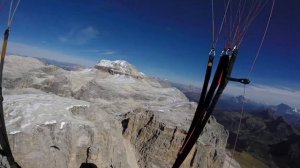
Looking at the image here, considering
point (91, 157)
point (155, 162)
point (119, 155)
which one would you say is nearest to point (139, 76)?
point (155, 162)

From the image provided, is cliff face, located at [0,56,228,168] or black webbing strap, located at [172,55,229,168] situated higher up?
black webbing strap, located at [172,55,229,168]

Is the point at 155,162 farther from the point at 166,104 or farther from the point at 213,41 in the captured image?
the point at 213,41

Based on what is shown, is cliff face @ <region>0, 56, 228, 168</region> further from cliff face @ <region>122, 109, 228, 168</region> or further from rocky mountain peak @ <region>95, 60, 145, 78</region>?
rocky mountain peak @ <region>95, 60, 145, 78</region>

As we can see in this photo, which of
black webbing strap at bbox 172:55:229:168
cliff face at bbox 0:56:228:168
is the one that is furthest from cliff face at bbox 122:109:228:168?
black webbing strap at bbox 172:55:229:168

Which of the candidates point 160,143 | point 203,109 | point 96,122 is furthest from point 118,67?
point 203,109

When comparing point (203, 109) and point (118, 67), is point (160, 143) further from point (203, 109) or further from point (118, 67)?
point (118, 67)

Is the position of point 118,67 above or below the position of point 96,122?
above
